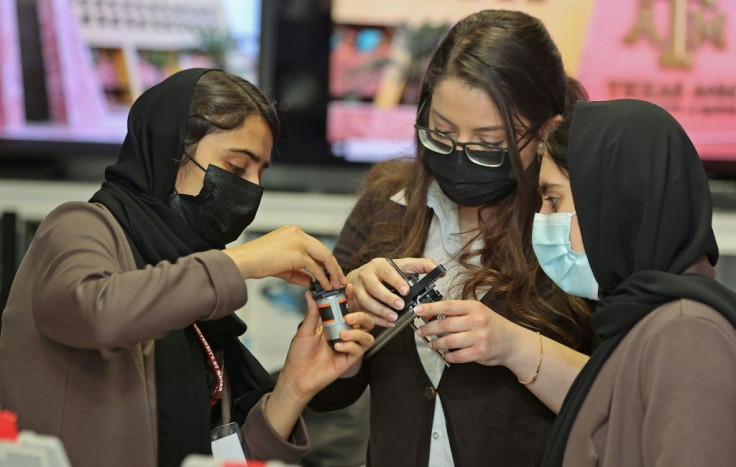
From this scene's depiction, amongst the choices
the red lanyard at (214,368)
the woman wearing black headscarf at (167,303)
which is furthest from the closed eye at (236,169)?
the red lanyard at (214,368)

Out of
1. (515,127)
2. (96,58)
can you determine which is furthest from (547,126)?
(96,58)

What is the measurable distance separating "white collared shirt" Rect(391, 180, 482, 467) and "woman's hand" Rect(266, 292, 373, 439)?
0.56 ft

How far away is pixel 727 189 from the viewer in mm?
3775

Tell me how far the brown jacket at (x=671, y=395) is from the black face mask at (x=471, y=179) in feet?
1.81

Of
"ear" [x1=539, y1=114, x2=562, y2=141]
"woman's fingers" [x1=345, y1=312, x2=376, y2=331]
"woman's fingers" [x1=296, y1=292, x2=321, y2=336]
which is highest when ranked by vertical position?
"ear" [x1=539, y1=114, x2=562, y2=141]

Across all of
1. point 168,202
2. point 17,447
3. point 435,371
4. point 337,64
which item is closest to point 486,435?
Result: point 435,371

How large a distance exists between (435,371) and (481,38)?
69 cm

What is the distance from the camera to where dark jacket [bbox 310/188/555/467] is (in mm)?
1761

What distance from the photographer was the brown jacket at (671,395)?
1.22 metres

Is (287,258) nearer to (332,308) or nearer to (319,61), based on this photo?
(332,308)

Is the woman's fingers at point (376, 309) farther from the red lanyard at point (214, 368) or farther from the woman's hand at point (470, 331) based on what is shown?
the red lanyard at point (214, 368)

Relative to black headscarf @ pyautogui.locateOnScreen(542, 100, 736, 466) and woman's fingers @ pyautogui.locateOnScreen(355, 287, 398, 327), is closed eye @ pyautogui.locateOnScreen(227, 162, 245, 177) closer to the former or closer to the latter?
woman's fingers @ pyautogui.locateOnScreen(355, 287, 398, 327)

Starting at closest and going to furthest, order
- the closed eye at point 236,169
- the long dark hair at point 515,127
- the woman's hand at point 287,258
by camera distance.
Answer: the woman's hand at point 287,258, the closed eye at point 236,169, the long dark hair at point 515,127

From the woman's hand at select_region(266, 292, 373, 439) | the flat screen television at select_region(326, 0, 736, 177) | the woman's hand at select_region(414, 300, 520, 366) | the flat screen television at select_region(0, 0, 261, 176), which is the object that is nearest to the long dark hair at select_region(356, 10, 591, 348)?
the woman's hand at select_region(414, 300, 520, 366)
